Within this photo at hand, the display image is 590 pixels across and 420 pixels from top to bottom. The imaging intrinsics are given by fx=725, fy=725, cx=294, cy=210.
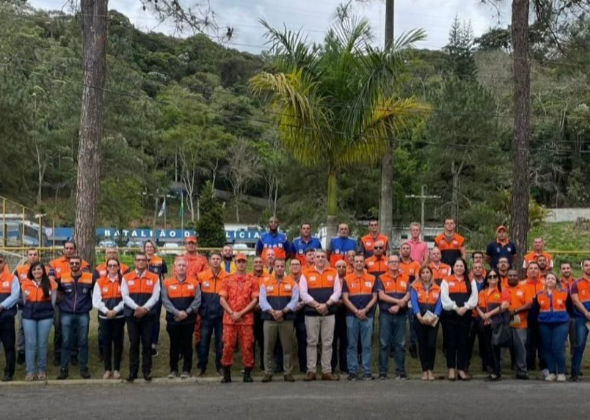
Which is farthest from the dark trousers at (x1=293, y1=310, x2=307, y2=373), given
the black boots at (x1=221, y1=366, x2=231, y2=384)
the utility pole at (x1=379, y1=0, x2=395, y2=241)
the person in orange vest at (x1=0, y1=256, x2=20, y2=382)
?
the utility pole at (x1=379, y1=0, x2=395, y2=241)

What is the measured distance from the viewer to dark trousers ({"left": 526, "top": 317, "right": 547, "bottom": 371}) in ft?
38.5

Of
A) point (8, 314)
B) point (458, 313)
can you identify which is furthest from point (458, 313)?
point (8, 314)

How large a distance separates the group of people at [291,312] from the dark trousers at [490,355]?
0.06 feet

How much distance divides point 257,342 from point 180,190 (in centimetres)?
5789

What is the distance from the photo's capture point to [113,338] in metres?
10.9

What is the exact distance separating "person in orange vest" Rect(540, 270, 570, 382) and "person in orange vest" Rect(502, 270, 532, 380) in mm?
247

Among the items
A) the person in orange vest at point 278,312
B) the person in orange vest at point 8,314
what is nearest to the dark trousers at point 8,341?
the person in orange vest at point 8,314

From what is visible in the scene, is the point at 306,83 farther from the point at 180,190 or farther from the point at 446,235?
the point at 180,190

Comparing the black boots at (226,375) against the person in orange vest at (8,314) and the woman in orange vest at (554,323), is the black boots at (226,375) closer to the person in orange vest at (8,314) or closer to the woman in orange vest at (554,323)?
the person in orange vest at (8,314)

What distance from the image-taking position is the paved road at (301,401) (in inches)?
342

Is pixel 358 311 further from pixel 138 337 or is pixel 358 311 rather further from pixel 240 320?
pixel 138 337

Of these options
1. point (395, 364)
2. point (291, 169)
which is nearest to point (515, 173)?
point (395, 364)

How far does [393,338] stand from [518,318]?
80.9 inches

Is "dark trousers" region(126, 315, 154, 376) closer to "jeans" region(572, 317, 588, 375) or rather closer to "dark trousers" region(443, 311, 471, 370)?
"dark trousers" region(443, 311, 471, 370)
